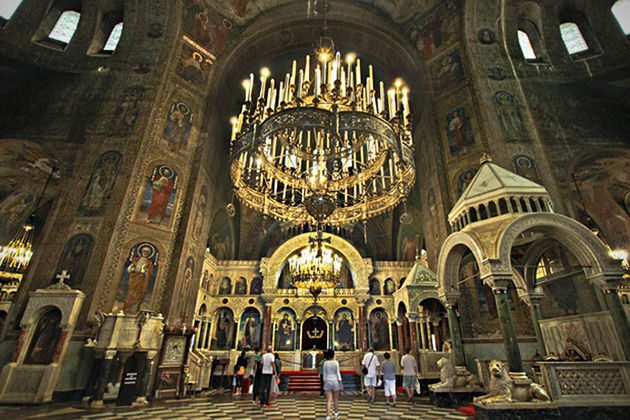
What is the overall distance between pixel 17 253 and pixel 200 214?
24.3ft

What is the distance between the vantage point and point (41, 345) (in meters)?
6.50

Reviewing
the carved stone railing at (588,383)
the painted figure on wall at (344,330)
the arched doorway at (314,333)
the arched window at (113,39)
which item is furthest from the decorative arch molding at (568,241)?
the arched window at (113,39)

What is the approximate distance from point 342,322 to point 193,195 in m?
10.4

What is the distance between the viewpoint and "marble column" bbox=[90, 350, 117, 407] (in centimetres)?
580

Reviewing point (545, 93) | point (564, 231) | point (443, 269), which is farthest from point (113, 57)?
point (545, 93)

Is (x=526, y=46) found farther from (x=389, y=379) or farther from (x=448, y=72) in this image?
(x=389, y=379)

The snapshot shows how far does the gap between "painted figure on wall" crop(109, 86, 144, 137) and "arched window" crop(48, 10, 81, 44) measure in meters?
4.02

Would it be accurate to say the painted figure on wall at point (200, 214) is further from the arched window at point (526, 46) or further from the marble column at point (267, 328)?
the arched window at point (526, 46)

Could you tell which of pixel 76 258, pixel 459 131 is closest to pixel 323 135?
pixel 459 131

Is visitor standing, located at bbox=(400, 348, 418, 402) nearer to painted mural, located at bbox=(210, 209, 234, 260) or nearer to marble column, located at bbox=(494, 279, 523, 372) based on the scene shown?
marble column, located at bbox=(494, 279, 523, 372)

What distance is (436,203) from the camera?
9.37 metres

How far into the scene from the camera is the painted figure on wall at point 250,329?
14.9 m

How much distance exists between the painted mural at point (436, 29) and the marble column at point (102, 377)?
13.3 meters

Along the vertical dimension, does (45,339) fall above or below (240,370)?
above
